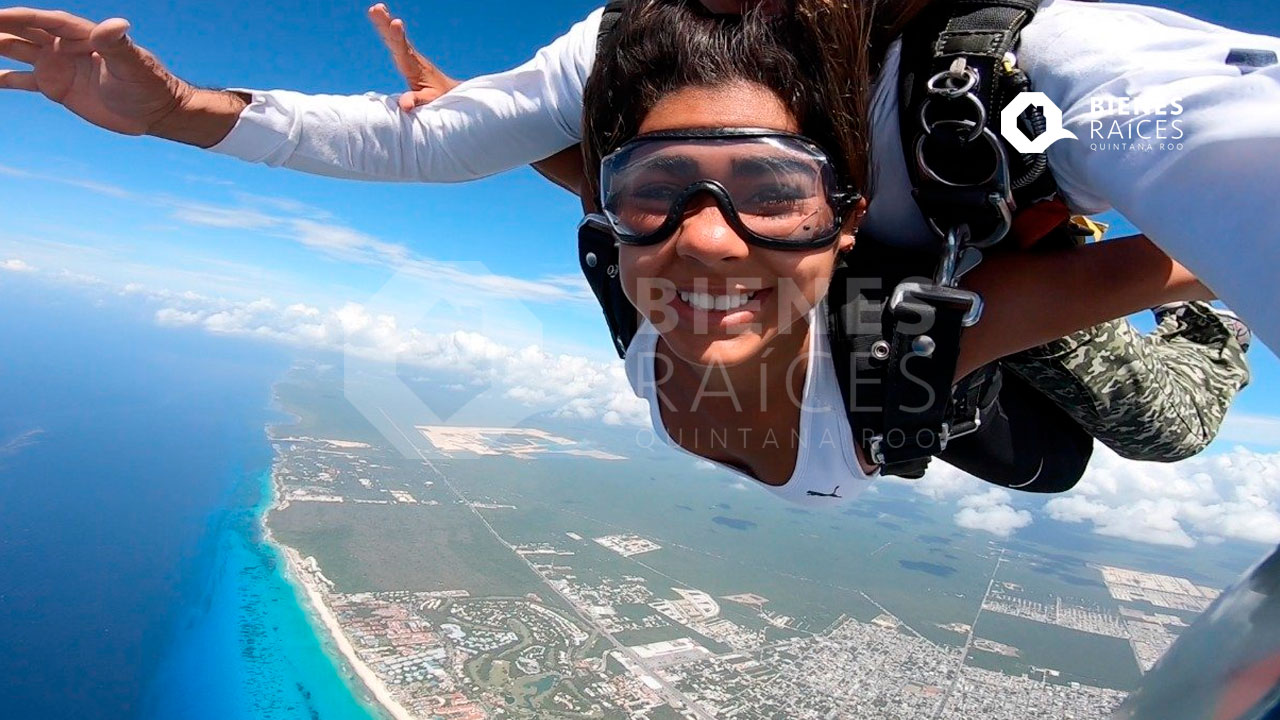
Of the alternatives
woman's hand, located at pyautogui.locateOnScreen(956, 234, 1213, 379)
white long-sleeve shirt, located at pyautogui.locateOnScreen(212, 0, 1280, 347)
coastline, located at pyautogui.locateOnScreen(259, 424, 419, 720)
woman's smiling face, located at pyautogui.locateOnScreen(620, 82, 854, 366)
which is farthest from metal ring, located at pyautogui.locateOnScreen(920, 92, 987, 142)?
coastline, located at pyautogui.locateOnScreen(259, 424, 419, 720)

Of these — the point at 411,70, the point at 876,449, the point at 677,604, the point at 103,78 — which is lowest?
the point at 677,604

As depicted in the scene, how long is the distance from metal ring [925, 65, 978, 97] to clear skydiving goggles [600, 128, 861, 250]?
0.22 meters

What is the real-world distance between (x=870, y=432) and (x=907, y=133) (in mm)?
674

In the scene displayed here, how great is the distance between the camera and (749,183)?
1.20 m

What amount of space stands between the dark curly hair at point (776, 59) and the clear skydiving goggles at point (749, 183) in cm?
6

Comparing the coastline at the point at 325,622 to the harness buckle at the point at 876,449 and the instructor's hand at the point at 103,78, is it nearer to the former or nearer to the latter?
the instructor's hand at the point at 103,78

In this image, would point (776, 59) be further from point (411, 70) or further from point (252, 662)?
point (252, 662)

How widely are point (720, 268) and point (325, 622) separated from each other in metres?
22.4

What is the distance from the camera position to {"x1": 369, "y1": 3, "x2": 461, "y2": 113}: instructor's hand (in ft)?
5.65

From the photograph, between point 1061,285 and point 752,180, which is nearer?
point 752,180

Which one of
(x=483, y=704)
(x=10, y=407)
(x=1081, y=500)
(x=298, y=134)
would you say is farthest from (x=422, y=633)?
Result: (x=1081, y=500)

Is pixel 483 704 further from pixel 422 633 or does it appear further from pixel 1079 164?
pixel 1079 164

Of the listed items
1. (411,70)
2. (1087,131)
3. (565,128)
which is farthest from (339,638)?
(1087,131)

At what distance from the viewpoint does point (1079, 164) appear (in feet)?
3.19
